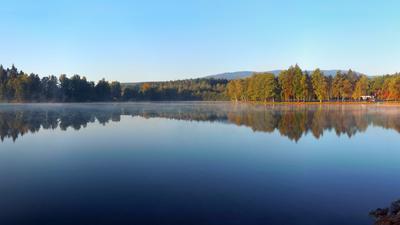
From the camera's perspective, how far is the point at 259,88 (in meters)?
103

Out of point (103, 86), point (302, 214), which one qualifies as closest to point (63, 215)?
point (302, 214)

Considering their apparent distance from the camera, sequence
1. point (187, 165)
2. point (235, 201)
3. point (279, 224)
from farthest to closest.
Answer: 1. point (187, 165)
2. point (235, 201)
3. point (279, 224)

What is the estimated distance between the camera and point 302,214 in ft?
28.5

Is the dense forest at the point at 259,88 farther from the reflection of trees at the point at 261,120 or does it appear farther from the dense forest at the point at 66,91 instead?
the reflection of trees at the point at 261,120

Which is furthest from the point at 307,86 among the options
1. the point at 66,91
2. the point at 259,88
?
the point at 66,91

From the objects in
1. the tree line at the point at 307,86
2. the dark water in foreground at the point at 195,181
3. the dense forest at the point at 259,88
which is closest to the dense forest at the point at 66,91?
the dense forest at the point at 259,88

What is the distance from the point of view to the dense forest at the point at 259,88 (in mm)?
93062

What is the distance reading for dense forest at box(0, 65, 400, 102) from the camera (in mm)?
93062

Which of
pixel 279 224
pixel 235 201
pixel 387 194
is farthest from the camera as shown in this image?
pixel 387 194

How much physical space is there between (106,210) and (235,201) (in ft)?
11.0

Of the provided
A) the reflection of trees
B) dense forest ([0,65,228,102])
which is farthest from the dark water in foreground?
dense forest ([0,65,228,102])

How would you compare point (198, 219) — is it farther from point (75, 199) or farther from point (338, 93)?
point (338, 93)

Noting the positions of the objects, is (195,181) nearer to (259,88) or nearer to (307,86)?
(307,86)

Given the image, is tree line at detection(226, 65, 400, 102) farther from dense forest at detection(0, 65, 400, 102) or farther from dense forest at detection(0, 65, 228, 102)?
dense forest at detection(0, 65, 228, 102)
